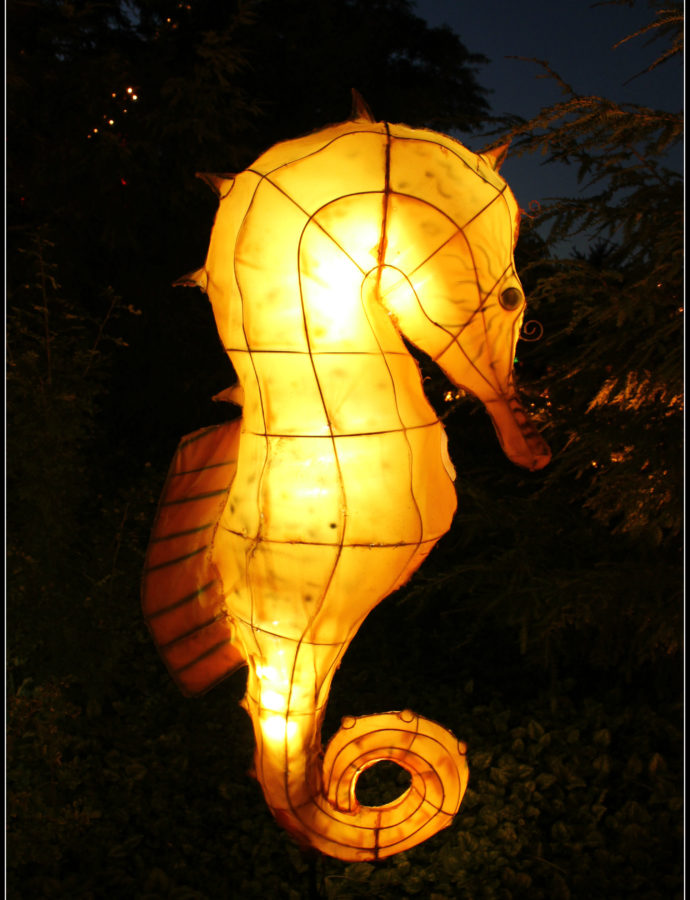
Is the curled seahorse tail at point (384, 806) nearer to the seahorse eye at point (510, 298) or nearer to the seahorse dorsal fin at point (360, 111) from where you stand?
the seahorse eye at point (510, 298)

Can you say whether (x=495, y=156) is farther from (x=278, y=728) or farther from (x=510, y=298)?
(x=278, y=728)

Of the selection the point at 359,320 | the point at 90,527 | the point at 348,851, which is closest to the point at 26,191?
the point at 90,527

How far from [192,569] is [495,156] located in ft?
4.28

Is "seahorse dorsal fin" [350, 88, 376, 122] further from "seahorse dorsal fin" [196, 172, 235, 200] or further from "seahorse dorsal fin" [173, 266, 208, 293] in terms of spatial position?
"seahorse dorsal fin" [173, 266, 208, 293]

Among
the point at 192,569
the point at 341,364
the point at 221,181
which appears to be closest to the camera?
the point at 341,364

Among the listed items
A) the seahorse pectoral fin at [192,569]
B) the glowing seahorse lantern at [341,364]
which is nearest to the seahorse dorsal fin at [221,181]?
the glowing seahorse lantern at [341,364]

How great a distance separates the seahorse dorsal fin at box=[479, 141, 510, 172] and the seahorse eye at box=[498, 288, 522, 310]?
332 millimetres

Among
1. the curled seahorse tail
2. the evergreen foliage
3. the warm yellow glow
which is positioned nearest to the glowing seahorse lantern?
the warm yellow glow

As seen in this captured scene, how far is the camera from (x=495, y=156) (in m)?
1.68

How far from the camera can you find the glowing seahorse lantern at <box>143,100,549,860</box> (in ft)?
4.96

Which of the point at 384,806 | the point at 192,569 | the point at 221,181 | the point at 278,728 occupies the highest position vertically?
the point at 221,181

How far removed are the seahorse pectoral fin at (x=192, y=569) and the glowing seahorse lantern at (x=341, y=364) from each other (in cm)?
9

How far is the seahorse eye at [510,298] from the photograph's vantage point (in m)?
1.55

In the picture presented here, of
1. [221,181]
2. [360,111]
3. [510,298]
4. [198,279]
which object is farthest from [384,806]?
[360,111]
